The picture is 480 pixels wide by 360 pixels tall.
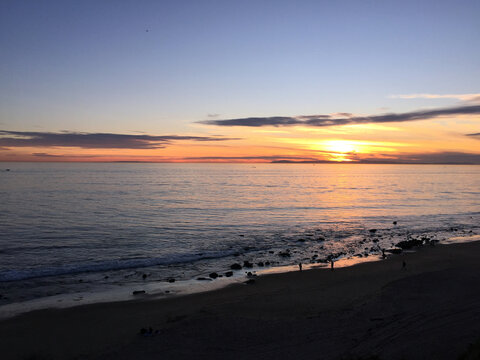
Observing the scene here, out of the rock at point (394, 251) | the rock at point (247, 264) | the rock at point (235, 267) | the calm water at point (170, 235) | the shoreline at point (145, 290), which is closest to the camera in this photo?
the shoreline at point (145, 290)

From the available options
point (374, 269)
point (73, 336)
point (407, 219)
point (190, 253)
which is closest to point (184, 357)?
point (73, 336)

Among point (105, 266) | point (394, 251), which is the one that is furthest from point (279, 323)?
point (394, 251)

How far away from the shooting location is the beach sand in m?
12.5

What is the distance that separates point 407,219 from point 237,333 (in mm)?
43965

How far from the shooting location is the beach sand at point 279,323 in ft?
41.1

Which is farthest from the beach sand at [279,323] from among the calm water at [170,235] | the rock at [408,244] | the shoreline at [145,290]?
the rock at [408,244]

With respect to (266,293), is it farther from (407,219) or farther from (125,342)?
(407,219)

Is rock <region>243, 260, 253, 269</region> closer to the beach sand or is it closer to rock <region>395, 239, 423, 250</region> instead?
the beach sand

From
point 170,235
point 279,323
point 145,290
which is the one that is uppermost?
point 279,323

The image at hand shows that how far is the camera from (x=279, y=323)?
15094mm

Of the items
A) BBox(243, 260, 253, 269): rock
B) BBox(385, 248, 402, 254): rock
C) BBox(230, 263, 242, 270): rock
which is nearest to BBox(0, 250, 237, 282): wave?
BBox(243, 260, 253, 269): rock

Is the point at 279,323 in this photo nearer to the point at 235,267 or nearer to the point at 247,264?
the point at 235,267

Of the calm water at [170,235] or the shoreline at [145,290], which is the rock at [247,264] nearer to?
the shoreline at [145,290]

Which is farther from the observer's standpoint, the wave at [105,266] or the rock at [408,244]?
the rock at [408,244]
